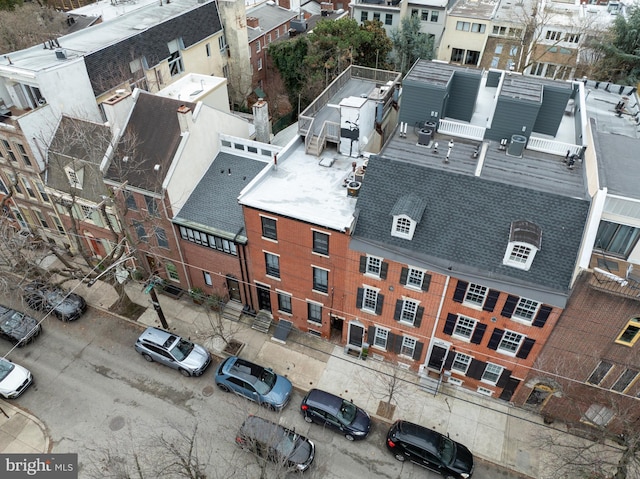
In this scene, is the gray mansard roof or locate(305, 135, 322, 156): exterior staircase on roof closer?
the gray mansard roof

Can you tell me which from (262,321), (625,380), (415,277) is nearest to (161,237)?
(262,321)

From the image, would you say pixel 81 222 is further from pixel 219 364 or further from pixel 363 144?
pixel 363 144

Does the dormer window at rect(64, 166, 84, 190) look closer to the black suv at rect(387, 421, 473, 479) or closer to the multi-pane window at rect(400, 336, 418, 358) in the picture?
the multi-pane window at rect(400, 336, 418, 358)

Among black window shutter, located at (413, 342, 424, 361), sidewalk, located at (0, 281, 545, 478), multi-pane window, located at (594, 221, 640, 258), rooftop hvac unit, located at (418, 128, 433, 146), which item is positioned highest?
rooftop hvac unit, located at (418, 128, 433, 146)

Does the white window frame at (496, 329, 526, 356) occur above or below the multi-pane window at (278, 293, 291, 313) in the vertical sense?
above

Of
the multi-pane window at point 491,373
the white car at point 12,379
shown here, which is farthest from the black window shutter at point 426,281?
the white car at point 12,379

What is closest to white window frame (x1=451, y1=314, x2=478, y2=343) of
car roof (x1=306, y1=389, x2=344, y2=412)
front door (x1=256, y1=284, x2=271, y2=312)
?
car roof (x1=306, y1=389, x2=344, y2=412)
